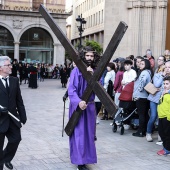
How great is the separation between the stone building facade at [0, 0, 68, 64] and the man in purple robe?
3492 cm

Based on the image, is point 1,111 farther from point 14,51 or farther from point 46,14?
point 14,51

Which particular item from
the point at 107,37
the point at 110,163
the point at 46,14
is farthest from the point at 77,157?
the point at 107,37

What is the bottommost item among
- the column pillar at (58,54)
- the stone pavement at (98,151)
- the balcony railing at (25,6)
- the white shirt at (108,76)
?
the stone pavement at (98,151)

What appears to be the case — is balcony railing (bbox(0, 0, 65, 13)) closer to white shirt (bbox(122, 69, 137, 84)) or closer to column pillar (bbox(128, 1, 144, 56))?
column pillar (bbox(128, 1, 144, 56))

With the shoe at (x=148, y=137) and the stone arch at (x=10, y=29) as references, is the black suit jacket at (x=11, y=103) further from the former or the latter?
the stone arch at (x=10, y=29)

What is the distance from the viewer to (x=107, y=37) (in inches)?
608

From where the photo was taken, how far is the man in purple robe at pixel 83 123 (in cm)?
569

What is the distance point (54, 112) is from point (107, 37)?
15.2ft

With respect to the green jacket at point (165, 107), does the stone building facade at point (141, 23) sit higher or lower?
higher

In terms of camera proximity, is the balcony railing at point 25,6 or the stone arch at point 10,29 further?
the balcony railing at point 25,6

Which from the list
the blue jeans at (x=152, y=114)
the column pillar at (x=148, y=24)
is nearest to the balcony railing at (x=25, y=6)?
the column pillar at (x=148, y=24)

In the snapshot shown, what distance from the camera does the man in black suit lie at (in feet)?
17.4

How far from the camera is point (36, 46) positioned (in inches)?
1713

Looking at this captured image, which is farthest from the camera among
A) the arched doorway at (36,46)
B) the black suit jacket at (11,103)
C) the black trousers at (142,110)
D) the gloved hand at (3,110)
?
the arched doorway at (36,46)
